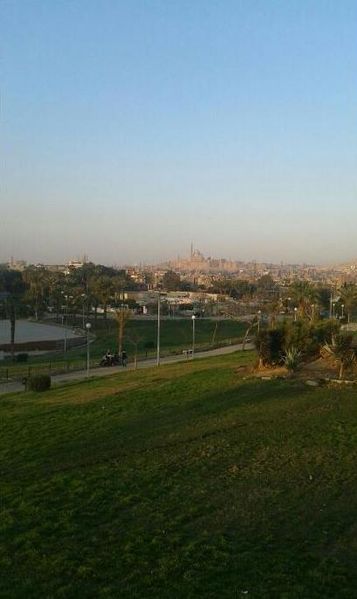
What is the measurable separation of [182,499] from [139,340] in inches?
1560

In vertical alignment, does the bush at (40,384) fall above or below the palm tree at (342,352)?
below

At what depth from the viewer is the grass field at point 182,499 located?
301 inches

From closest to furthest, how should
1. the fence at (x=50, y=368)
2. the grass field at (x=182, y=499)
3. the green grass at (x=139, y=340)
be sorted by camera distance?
1. the grass field at (x=182, y=499)
2. the fence at (x=50, y=368)
3. the green grass at (x=139, y=340)

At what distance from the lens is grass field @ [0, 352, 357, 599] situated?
7652mm

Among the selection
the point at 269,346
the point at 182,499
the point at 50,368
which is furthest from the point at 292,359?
the point at 50,368

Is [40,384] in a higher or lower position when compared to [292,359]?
lower

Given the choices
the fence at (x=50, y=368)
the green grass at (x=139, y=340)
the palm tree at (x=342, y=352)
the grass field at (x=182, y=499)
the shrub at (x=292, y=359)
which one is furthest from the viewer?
the green grass at (x=139, y=340)

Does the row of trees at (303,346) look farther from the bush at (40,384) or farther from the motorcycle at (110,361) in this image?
the motorcycle at (110,361)

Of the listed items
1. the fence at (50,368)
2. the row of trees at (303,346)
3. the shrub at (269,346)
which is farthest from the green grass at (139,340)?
the row of trees at (303,346)

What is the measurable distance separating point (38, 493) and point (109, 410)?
816 cm

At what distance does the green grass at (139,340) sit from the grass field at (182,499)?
1683 centimetres

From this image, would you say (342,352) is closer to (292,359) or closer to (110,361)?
(292,359)

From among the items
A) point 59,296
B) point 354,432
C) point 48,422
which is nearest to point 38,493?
point 48,422

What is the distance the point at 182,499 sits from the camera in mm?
10750
